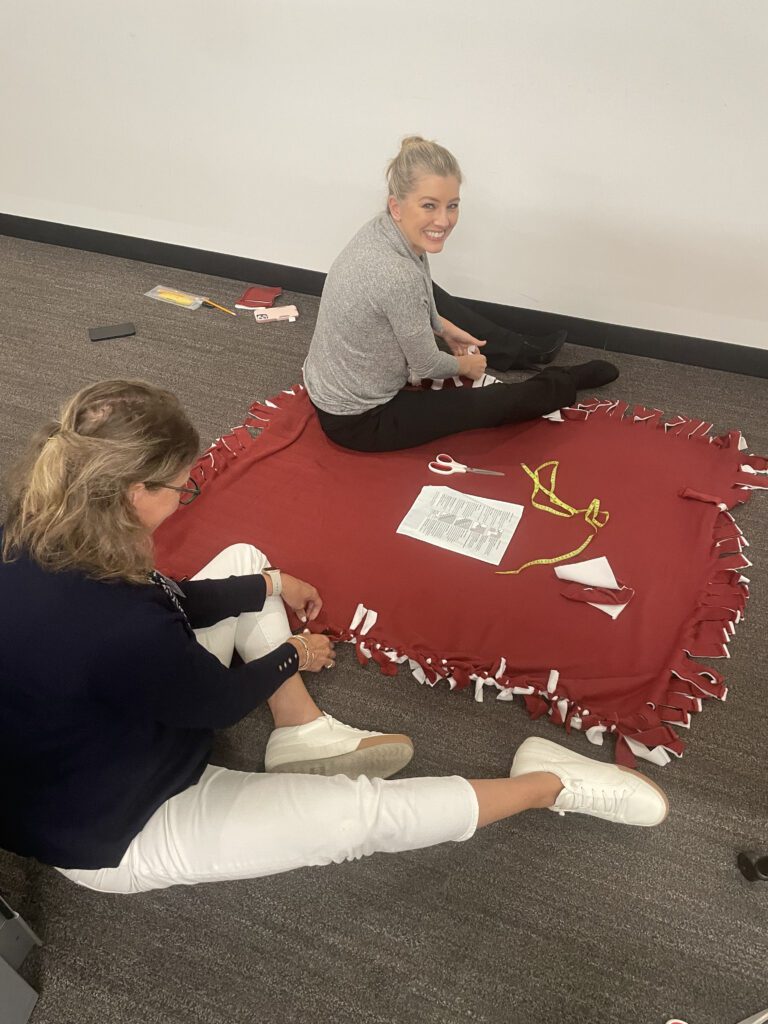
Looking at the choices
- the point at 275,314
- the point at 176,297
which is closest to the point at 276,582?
the point at 275,314

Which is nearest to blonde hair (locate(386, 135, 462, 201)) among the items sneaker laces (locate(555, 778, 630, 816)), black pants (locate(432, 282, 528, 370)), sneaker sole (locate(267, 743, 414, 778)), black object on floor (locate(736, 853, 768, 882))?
black pants (locate(432, 282, 528, 370))

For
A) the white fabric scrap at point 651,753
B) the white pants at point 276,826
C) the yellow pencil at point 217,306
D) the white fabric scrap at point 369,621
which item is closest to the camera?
the white pants at point 276,826

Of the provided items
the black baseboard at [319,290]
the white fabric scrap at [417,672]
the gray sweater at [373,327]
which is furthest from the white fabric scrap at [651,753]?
the black baseboard at [319,290]

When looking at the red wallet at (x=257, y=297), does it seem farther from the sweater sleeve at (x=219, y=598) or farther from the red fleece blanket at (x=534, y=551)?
the sweater sleeve at (x=219, y=598)

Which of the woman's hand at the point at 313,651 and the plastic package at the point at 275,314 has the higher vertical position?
the plastic package at the point at 275,314

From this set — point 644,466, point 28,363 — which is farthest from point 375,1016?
point 28,363

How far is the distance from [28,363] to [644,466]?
7.12ft

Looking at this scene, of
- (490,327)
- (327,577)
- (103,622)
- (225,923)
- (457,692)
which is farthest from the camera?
(490,327)

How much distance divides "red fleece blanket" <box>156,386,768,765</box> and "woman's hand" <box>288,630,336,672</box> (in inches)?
3.7

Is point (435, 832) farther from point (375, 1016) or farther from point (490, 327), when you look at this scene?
point (490, 327)

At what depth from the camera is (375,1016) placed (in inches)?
45.3

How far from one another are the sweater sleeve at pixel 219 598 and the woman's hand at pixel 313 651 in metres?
0.12

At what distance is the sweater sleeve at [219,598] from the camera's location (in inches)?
53.2

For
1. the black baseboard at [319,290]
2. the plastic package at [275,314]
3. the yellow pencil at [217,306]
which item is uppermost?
the black baseboard at [319,290]
